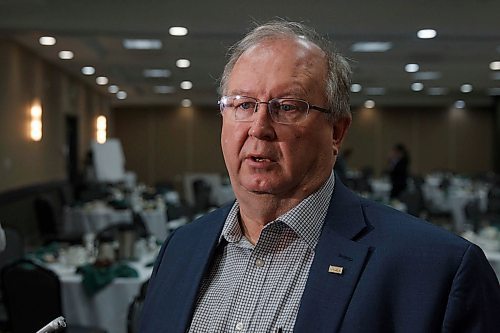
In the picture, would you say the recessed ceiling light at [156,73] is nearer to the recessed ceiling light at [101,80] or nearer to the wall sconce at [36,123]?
the recessed ceiling light at [101,80]

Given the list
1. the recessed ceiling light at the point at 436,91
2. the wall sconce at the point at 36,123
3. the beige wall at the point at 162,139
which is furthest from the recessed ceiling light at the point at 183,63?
the beige wall at the point at 162,139

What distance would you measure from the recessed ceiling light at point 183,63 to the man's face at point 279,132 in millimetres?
12619

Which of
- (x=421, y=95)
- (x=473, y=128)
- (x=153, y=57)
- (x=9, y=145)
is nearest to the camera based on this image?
(x=9, y=145)

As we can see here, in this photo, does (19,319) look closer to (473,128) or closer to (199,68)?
(199,68)

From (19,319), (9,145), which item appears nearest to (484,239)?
(19,319)

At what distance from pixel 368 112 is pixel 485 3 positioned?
1567cm

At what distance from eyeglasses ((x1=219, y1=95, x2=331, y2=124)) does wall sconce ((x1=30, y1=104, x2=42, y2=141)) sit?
38.7 ft

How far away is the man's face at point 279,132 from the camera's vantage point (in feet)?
4.25

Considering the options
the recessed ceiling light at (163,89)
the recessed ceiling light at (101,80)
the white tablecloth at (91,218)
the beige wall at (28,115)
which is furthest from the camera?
the recessed ceiling light at (163,89)

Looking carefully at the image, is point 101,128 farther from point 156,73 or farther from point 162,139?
point 156,73

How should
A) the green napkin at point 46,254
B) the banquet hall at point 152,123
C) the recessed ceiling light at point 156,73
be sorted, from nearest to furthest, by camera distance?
the banquet hall at point 152,123
the green napkin at point 46,254
the recessed ceiling light at point 156,73

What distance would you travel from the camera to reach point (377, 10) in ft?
27.8

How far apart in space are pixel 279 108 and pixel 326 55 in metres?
0.15

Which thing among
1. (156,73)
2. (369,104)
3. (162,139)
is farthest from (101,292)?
(369,104)
